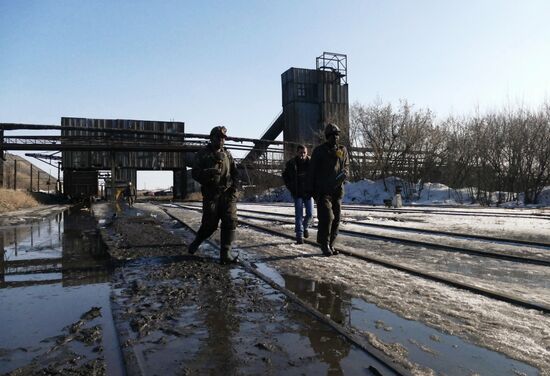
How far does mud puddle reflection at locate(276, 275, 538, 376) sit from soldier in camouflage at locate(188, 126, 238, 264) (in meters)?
2.11

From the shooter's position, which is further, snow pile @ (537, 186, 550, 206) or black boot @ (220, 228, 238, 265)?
snow pile @ (537, 186, 550, 206)

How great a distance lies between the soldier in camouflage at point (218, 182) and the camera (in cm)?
622

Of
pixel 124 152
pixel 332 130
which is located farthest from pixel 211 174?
pixel 124 152

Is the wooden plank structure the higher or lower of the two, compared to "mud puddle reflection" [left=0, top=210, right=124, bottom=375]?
higher

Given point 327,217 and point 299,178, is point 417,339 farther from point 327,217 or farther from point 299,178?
point 299,178

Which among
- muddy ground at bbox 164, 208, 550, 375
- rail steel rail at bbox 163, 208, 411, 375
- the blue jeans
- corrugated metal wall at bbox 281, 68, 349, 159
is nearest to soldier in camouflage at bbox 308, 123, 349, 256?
→ muddy ground at bbox 164, 208, 550, 375

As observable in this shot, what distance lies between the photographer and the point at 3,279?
526 centimetres

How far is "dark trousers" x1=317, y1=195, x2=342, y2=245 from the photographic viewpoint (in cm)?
666

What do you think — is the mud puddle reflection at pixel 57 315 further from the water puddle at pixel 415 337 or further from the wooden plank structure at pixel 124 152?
the wooden plank structure at pixel 124 152

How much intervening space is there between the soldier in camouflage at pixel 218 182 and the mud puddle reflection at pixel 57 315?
163 centimetres

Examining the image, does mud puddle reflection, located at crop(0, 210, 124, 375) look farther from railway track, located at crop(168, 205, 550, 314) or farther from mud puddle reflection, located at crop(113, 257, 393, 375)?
railway track, located at crop(168, 205, 550, 314)

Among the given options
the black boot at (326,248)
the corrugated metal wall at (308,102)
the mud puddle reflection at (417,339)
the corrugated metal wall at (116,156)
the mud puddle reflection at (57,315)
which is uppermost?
the corrugated metal wall at (308,102)

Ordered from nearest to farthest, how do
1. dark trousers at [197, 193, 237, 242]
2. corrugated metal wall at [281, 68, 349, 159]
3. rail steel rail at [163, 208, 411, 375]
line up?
1. rail steel rail at [163, 208, 411, 375]
2. dark trousers at [197, 193, 237, 242]
3. corrugated metal wall at [281, 68, 349, 159]

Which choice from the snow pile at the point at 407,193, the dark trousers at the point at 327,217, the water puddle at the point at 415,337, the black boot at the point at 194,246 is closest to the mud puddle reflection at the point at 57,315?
the black boot at the point at 194,246
